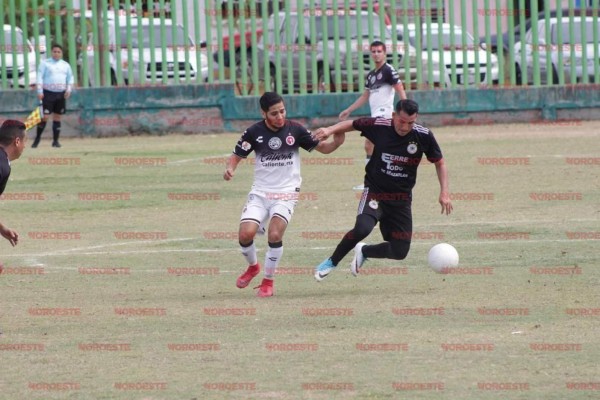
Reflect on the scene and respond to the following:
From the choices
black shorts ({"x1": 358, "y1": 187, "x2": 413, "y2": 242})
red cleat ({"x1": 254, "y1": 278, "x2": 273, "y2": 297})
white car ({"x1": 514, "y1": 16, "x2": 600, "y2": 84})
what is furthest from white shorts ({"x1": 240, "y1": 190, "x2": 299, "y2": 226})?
white car ({"x1": 514, "y1": 16, "x2": 600, "y2": 84})

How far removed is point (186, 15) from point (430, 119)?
5.51 meters

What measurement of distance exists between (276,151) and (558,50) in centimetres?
1863

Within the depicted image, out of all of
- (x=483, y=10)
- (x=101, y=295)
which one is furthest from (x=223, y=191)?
(x=483, y=10)

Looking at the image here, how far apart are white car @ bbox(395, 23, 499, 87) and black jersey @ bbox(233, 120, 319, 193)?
17.3 metres

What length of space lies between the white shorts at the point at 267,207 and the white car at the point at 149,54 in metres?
16.8

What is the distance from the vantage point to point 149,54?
28984 mm

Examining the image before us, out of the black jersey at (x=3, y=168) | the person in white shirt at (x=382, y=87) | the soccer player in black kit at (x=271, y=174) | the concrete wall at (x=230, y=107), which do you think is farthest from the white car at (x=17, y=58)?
the black jersey at (x=3, y=168)

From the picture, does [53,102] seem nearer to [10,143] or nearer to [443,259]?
[443,259]

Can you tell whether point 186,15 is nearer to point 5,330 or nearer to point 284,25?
point 284,25

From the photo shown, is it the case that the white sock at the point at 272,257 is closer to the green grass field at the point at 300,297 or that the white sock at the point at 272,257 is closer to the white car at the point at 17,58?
the green grass field at the point at 300,297

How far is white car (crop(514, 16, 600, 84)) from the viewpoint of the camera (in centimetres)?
2933

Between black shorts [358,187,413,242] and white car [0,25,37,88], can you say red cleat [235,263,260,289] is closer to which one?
black shorts [358,187,413,242]

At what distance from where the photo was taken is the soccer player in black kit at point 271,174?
11734 mm

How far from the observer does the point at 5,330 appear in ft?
34.3
